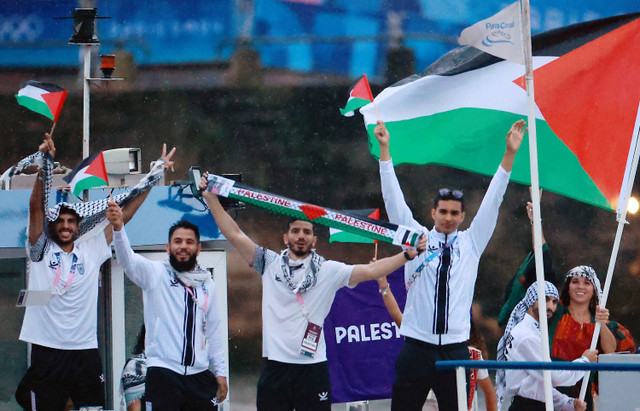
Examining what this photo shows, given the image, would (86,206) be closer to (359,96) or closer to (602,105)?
(359,96)

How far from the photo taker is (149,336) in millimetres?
7453

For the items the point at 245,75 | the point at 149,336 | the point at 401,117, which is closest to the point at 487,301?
the point at 245,75

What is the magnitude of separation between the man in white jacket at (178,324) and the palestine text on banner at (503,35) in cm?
225

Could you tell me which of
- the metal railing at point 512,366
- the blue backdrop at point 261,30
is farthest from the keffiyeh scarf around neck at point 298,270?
the blue backdrop at point 261,30

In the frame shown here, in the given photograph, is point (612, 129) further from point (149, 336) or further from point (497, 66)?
point (149, 336)

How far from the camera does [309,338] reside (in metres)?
7.20

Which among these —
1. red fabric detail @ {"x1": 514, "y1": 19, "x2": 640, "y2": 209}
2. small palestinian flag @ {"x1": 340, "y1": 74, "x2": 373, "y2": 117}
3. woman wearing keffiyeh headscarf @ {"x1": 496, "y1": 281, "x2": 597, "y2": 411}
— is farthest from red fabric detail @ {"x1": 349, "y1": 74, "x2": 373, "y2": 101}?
woman wearing keffiyeh headscarf @ {"x1": 496, "y1": 281, "x2": 597, "y2": 411}

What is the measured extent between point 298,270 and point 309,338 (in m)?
0.44

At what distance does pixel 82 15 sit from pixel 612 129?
4549mm

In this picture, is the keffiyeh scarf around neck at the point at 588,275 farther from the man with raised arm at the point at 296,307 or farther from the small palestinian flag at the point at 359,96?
the small palestinian flag at the point at 359,96

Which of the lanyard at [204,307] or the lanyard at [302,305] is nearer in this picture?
the lanyard at [302,305]

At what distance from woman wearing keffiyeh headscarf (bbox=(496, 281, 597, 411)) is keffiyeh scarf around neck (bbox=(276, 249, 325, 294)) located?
135 cm

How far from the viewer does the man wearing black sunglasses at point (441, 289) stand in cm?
722

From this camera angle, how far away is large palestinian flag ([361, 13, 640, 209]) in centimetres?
778
